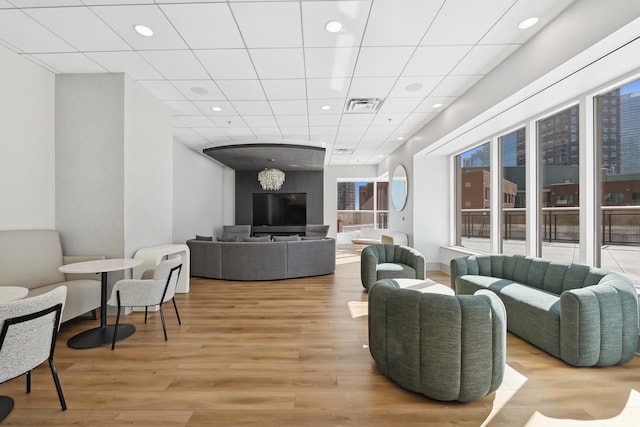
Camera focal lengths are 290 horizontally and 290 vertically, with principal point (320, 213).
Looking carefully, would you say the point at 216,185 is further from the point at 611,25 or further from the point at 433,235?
the point at 611,25

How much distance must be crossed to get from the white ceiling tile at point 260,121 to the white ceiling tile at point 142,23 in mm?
2144

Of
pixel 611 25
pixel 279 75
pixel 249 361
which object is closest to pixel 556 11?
pixel 611 25

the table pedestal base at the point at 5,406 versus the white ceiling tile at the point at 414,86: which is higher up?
the white ceiling tile at the point at 414,86

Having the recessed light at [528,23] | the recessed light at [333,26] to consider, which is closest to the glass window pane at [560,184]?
the recessed light at [528,23]

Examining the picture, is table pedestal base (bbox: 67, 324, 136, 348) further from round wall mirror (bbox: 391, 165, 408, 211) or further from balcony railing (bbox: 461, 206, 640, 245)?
round wall mirror (bbox: 391, 165, 408, 211)

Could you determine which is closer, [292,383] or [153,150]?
[292,383]

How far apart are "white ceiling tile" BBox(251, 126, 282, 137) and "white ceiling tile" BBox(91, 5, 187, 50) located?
2.79 m

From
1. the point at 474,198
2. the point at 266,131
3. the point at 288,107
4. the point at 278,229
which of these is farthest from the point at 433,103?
the point at 278,229

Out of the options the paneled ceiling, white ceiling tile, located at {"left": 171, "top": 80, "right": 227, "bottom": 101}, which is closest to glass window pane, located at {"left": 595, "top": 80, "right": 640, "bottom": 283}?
the paneled ceiling

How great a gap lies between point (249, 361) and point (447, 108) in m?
4.63

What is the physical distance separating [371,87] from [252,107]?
193 centimetres

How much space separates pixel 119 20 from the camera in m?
2.64

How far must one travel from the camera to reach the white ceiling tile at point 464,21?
244 centimetres

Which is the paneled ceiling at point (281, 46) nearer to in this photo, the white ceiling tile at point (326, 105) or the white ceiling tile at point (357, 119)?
the white ceiling tile at point (326, 105)
